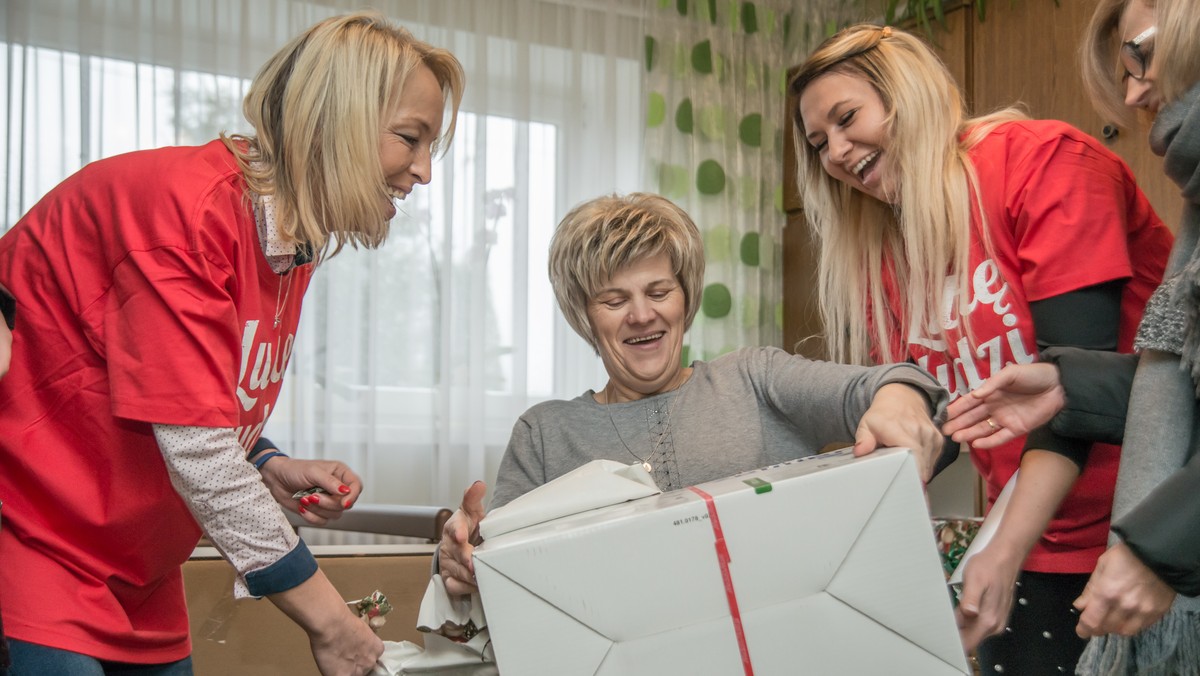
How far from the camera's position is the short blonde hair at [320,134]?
1033 millimetres

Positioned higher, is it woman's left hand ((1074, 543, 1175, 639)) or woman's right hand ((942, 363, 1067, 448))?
woman's right hand ((942, 363, 1067, 448))

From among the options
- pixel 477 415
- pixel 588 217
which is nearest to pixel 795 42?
pixel 477 415

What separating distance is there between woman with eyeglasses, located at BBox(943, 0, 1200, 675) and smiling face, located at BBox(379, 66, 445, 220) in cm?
66

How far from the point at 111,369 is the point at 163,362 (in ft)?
0.17

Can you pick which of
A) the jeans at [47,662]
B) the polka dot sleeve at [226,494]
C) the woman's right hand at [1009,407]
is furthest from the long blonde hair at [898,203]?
the jeans at [47,662]

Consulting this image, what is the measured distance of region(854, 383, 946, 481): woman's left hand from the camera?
0.86 m

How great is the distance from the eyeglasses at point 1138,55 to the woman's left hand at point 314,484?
3.08 ft

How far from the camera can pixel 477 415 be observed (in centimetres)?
296

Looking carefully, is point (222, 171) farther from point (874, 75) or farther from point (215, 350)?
point (874, 75)

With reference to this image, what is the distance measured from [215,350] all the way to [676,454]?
534mm

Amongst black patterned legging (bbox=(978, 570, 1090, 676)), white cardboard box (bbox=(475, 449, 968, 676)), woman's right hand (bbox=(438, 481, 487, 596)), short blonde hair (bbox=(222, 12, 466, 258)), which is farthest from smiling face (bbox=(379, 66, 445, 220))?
black patterned legging (bbox=(978, 570, 1090, 676))

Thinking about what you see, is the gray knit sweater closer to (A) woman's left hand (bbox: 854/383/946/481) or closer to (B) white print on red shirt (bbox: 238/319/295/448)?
(A) woman's left hand (bbox: 854/383/946/481)

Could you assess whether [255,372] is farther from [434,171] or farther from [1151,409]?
[434,171]

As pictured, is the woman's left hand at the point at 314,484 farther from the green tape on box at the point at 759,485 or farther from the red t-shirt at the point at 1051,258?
the red t-shirt at the point at 1051,258
